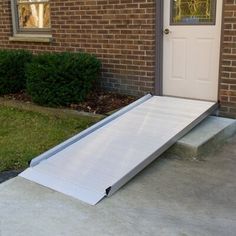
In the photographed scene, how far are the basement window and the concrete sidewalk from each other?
453 cm

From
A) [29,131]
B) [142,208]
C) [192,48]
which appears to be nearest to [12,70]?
[29,131]

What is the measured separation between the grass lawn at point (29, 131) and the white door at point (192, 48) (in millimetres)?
1386

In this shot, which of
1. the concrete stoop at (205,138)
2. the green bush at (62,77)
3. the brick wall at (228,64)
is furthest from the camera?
the green bush at (62,77)

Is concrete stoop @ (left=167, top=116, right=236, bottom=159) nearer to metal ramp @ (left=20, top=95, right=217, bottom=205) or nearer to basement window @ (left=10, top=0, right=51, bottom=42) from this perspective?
metal ramp @ (left=20, top=95, right=217, bottom=205)

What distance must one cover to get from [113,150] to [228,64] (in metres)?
2.04

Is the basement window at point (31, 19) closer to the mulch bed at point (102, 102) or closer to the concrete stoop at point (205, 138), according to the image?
the mulch bed at point (102, 102)

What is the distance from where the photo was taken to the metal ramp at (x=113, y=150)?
4.02 m

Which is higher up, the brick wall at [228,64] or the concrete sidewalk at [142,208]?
the brick wall at [228,64]

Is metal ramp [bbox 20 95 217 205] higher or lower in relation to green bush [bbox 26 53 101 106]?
lower

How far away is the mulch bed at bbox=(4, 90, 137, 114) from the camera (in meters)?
6.44

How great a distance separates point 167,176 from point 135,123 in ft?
3.63

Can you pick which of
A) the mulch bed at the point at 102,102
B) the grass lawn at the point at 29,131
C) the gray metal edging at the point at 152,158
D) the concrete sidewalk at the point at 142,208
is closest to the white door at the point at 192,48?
the gray metal edging at the point at 152,158

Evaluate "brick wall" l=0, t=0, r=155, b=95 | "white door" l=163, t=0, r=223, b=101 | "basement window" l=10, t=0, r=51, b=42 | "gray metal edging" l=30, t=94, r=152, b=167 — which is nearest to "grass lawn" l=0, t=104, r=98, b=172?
"gray metal edging" l=30, t=94, r=152, b=167

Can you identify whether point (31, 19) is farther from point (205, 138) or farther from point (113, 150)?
point (205, 138)
